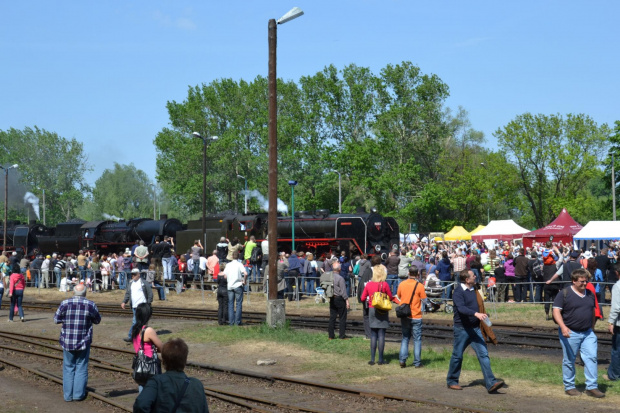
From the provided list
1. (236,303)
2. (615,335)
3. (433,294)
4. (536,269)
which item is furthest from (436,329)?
(615,335)

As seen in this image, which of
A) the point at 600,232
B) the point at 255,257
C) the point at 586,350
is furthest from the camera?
the point at 600,232

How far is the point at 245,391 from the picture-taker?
12.4m

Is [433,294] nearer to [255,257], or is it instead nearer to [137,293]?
[137,293]

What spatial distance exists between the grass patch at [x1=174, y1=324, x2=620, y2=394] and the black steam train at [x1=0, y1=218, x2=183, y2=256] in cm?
2658

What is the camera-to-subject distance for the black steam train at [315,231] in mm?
38844

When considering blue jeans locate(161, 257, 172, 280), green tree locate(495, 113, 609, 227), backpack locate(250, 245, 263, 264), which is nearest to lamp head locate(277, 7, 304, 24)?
backpack locate(250, 245, 263, 264)

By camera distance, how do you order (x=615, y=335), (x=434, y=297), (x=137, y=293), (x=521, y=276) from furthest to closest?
Result: (x=521, y=276) → (x=434, y=297) → (x=137, y=293) → (x=615, y=335)

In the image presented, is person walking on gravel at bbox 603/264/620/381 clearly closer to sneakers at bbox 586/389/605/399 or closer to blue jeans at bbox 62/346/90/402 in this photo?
sneakers at bbox 586/389/605/399

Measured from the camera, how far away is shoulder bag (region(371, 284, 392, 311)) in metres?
13.9

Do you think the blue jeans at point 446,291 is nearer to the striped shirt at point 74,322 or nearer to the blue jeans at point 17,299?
the blue jeans at point 17,299

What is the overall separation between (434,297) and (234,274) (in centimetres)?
690

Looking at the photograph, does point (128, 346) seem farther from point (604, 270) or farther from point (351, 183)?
point (351, 183)

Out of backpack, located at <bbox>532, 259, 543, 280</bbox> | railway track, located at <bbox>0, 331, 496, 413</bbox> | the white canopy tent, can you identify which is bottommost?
railway track, located at <bbox>0, 331, 496, 413</bbox>

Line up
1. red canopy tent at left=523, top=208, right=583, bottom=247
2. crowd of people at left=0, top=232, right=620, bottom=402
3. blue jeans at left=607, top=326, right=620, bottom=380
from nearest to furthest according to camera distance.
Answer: crowd of people at left=0, top=232, right=620, bottom=402, blue jeans at left=607, top=326, right=620, bottom=380, red canopy tent at left=523, top=208, right=583, bottom=247
